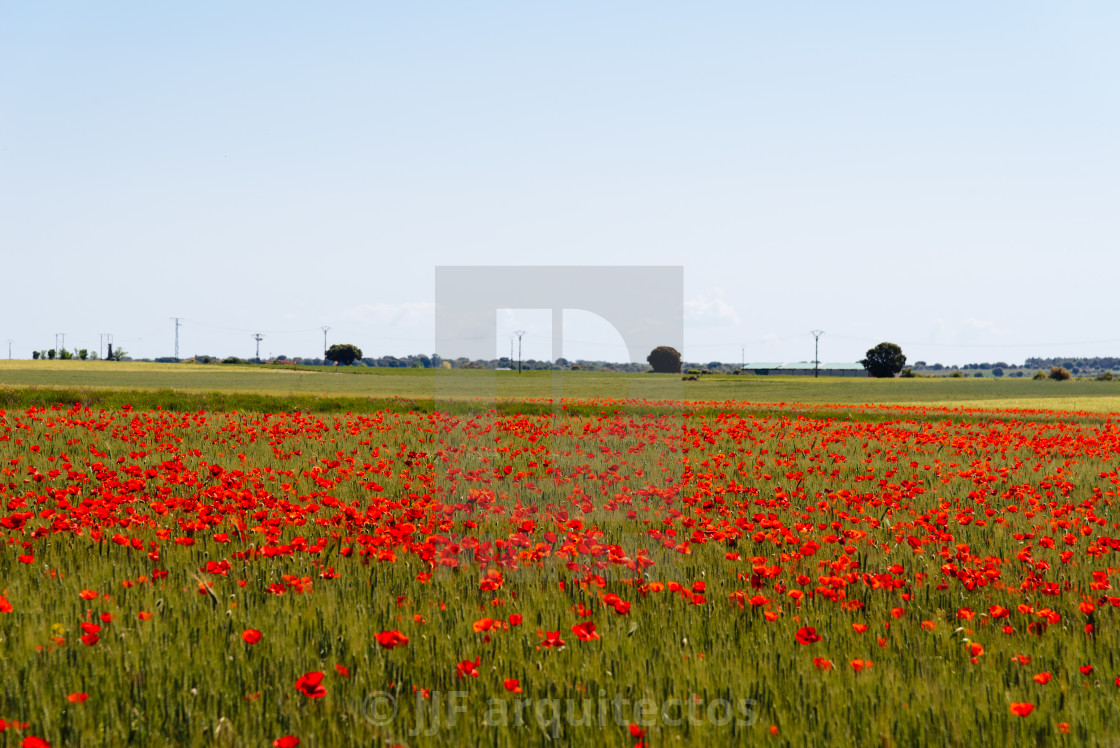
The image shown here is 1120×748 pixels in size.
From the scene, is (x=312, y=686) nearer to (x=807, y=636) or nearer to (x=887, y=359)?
(x=807, y=636)

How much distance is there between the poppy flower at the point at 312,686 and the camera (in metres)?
3.34

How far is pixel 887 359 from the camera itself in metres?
138

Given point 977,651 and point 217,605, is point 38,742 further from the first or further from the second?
point 977,651

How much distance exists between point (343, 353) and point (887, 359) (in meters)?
105

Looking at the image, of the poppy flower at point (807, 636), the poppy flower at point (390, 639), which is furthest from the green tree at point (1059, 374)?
the poppy flower at point (390, 639)


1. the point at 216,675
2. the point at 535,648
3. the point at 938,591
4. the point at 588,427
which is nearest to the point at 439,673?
the point at 535,648

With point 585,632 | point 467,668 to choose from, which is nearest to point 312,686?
point 467,668

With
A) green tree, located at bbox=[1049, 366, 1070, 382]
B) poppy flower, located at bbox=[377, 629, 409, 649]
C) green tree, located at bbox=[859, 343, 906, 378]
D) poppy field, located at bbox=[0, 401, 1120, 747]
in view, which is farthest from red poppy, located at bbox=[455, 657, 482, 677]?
green tree, located at bbox=[859, 343, 906, 378]

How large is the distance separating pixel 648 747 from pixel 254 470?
709 cm

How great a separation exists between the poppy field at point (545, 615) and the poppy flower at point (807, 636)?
0.5 inches

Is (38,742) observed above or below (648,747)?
above

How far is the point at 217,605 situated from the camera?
4.75m

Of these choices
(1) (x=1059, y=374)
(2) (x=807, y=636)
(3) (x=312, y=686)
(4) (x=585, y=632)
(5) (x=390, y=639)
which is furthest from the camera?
(1) (x=1059, y=374)

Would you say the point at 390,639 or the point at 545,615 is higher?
the point at 390,639
